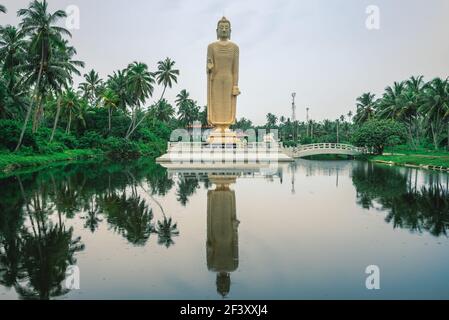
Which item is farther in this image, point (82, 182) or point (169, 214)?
point (82, 182)

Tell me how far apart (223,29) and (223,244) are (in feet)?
55.7

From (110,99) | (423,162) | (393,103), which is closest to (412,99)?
(393,103)

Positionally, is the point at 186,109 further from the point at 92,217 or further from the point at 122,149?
the point at 92,217

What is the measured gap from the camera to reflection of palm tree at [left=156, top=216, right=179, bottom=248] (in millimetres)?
6720

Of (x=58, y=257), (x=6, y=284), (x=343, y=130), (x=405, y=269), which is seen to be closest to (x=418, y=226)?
(x=405, y=269)

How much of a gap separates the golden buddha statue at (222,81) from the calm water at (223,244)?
10.3 meters

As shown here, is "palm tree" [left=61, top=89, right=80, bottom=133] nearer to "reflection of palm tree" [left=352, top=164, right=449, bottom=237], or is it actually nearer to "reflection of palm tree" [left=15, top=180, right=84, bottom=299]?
"reflection of palm tree" [left=352, top=164, right=449, bottom=237]

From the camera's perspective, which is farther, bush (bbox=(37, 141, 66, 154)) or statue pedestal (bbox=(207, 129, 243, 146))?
bush (bbox=(37, 141, 66, 154))

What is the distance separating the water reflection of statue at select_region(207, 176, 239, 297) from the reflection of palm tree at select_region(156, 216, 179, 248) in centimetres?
64

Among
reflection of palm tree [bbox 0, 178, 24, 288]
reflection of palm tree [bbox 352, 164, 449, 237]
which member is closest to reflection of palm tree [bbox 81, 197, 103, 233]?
reflection of palm tree [bbox 0, 178, 24, 288]

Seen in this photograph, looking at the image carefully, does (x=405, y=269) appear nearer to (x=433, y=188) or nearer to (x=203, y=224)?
(x=203, y=224)

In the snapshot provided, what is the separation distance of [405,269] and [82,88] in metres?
51.3

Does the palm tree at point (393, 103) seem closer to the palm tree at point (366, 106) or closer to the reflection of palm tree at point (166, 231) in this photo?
the palm tree at point (366, 106)

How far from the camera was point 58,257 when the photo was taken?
229 inches
